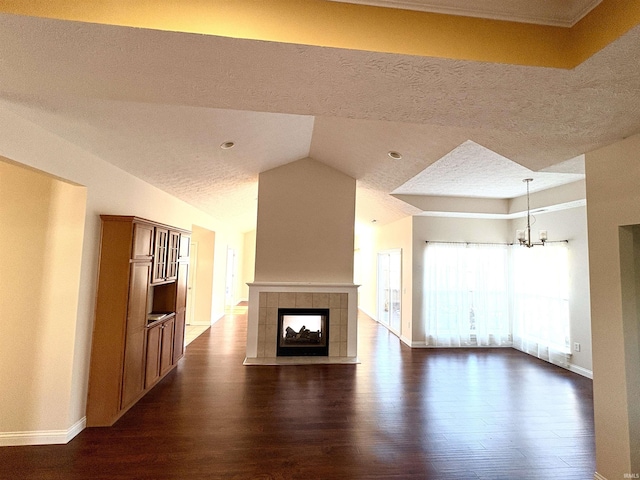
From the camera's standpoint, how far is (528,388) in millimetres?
3977

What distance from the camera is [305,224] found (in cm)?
531

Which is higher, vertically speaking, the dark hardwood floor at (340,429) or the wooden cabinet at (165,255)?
the wooden cabinet at (165,255)

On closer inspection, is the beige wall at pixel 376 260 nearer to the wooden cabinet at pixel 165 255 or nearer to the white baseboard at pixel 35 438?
the wooden cabinet at pixel 165 255

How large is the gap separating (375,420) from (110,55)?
3505 mm

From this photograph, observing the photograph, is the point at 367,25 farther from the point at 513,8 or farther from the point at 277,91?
A: the point at 513,8

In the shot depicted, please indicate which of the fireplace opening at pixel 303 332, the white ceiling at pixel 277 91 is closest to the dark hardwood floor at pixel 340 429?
the fireplace opening at pixel 303 332

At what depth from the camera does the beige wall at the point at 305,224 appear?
523 cm

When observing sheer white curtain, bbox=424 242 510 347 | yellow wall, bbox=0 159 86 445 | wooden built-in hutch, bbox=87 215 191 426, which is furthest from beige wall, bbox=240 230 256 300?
yellow wall, bbox=0 159 86 445

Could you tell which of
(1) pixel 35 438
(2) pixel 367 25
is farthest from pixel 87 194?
(2) pixel 367 25

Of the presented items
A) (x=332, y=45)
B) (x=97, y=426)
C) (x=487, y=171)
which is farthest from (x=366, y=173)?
(x=97, y=426)

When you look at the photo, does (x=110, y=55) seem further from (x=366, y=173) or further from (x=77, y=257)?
(x=366, y=173)

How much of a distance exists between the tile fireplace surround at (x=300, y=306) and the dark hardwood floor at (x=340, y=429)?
36 centimetres

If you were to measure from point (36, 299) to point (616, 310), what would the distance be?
4.51 m

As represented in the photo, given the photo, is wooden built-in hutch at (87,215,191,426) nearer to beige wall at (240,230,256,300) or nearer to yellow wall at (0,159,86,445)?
yellow wall at (0,159,86,445)
